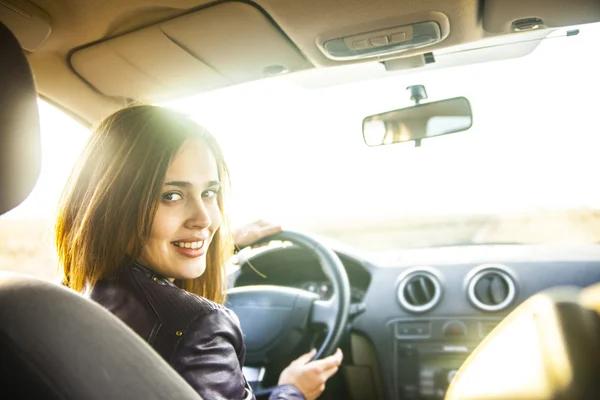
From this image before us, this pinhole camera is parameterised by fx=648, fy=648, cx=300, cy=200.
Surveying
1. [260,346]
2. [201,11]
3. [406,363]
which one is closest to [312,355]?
[260,346]

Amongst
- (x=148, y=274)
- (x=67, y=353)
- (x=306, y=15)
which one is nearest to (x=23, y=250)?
(x=306, y=15)

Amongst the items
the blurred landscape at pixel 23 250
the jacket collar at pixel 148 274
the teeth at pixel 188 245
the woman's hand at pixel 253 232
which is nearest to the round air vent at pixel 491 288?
the woman's hand at pixel 253 232

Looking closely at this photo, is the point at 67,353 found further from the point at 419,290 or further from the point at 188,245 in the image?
the point at 419,290

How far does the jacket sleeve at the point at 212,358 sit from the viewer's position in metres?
1.45

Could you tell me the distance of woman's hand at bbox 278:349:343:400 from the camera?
7.63 feet

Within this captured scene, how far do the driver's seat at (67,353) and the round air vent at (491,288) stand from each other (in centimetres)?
186

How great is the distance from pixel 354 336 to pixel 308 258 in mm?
439

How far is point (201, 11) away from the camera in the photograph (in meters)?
2.20

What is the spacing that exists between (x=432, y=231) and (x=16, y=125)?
917cm

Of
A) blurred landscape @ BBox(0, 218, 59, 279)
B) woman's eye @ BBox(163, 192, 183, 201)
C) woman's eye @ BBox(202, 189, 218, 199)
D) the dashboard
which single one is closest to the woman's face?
woman's eye @ BBox(163, 192, 183, 201)

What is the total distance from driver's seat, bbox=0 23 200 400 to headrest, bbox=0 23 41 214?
232 mm

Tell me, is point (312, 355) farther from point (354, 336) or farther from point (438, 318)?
point (438, 318)

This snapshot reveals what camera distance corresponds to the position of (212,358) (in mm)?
1490

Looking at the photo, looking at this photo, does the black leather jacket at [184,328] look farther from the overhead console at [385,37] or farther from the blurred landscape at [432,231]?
the blurred landscape at [432,231]
